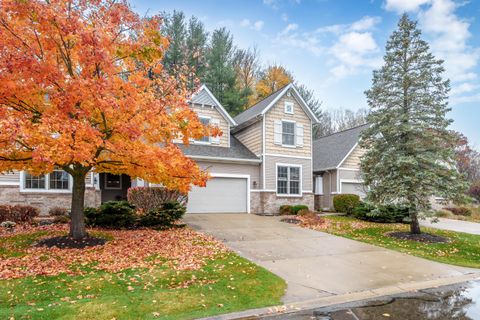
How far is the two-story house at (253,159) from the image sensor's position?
17.9m

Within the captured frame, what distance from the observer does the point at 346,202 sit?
19.7 meters

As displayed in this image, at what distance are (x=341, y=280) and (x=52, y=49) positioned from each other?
895cm

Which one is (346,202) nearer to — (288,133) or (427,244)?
(288,133)

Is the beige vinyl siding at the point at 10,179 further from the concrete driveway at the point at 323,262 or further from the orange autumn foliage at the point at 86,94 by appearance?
the concrete driveway at the point at 323,262

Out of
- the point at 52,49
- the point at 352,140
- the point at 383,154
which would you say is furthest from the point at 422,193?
the point at 52,49

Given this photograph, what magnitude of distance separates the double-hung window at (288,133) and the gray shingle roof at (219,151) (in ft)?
7.22

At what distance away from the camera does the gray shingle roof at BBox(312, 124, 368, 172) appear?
72.2ft

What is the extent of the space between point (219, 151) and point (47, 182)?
8760 millimetres

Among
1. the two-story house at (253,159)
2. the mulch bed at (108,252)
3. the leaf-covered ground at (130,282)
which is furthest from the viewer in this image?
the two-story house at (253,159)

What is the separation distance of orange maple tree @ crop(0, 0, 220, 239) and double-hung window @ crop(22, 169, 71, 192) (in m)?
6.84

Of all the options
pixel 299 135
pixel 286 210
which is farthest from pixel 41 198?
pixel 299 135

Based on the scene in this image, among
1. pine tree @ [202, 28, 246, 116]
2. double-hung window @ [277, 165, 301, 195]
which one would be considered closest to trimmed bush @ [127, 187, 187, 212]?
double-hung window @ [277, 165, 301, 195]

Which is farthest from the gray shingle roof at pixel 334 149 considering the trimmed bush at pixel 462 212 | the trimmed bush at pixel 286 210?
the trimmed bush at pixel 462 212

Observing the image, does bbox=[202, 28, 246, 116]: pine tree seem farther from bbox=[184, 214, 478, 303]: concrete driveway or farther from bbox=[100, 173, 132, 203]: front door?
bbox=[184, 214, 478, 303]: concrete driveway
